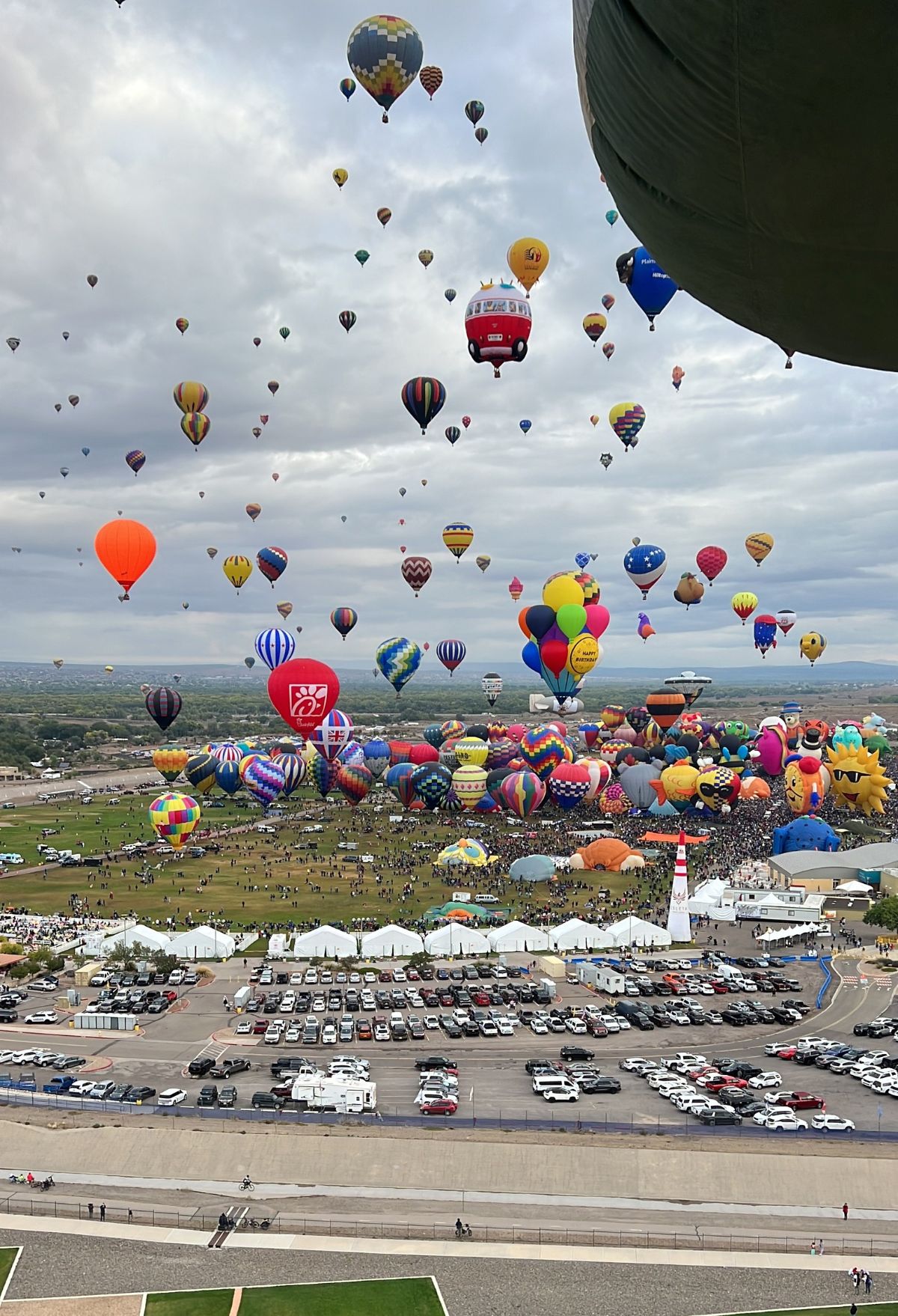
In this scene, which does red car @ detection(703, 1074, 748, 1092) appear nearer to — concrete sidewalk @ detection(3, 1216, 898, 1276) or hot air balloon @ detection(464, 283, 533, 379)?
concrete sidewalk @ detection(3, 1216, 898, 1276)

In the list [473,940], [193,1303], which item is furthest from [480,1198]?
[473,940]

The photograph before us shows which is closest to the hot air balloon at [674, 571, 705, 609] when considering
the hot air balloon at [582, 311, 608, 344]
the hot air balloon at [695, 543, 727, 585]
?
the hot air balloon at [695, 543, 727, 585]

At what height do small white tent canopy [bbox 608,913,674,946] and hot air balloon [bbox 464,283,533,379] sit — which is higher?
hot air balloon [bbox 464,283,533,379]

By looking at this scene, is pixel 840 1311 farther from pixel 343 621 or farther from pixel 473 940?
pixel 343 621

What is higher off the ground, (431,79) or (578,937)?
(431,79)

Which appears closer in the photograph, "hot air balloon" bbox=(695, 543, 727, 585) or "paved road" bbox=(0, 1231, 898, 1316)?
"paved road" bbox=(0, 1231, 898, 1316)
